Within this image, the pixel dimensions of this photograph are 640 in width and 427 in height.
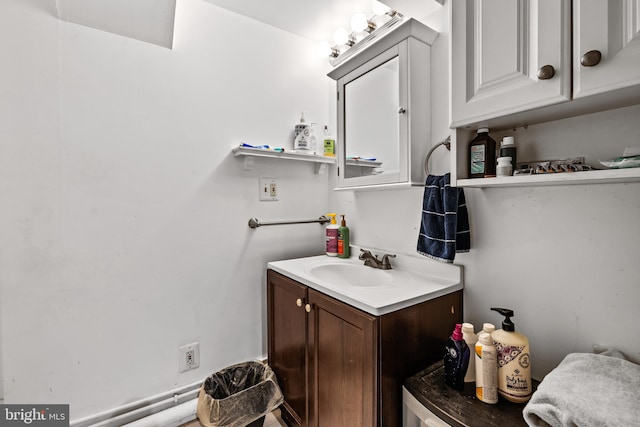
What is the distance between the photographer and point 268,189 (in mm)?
1703

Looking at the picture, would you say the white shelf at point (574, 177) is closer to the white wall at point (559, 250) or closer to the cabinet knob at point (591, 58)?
the white wall at point (559, 250)

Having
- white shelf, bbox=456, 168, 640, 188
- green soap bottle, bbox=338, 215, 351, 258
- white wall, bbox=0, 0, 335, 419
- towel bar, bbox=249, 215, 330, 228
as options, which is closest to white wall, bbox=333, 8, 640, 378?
white shelf, bbox=456, 168, 640, 188

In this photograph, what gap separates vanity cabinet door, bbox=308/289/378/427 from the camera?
3.03 ft

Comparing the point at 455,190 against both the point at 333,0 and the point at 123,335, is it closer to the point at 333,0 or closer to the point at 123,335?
the point at 333,0

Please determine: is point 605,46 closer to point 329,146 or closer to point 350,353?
point 350,353

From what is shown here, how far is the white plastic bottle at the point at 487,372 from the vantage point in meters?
0.82

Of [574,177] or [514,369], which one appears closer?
[574,177]

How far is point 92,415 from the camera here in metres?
1.26

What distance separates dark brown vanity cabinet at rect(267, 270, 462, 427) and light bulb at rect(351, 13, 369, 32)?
4.50ft

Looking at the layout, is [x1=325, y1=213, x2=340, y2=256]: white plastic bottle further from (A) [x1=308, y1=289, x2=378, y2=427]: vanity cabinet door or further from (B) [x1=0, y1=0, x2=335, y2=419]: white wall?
(A) [x1=308, y1=289, x2=378, y2=427]: vanity cabinet door

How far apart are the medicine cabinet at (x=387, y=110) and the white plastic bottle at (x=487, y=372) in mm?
679

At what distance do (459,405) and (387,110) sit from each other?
119 cm

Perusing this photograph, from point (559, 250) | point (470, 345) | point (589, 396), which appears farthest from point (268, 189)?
point (589, 396)

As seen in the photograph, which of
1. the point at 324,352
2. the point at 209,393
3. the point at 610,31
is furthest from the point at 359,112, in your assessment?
the point at 209,393
